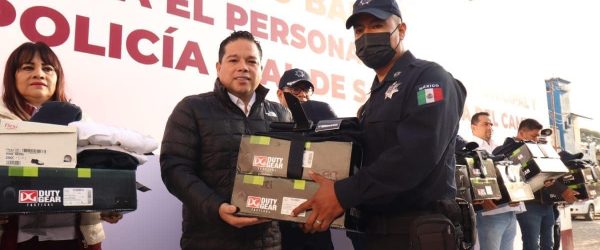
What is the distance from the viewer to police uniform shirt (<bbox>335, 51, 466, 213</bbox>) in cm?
169

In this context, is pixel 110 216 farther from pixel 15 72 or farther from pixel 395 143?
pixel 395 143

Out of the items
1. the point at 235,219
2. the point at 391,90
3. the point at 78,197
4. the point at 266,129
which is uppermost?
the point at 391,90

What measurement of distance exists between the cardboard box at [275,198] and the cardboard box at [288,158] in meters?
0.03

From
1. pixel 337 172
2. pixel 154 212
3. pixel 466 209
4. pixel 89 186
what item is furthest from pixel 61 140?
pixel 466 209

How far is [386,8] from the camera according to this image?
6.57 feet

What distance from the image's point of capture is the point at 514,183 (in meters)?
3.95

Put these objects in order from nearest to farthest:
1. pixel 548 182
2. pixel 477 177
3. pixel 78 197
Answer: pixel 78 197 → pixel 477 177 → pixel 548 182

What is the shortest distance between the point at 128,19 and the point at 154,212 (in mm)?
1201

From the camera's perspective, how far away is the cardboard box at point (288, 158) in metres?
1.76

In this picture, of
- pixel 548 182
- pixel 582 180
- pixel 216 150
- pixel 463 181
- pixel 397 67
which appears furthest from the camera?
pixel 582 180

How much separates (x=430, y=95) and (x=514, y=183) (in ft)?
8.71

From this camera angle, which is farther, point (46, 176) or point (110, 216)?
point (110, 216)

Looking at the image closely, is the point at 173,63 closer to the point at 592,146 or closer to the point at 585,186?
the point at 585,186

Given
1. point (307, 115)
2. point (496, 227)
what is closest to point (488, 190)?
point (496, 227)
